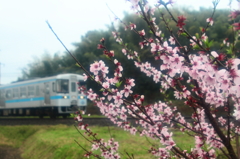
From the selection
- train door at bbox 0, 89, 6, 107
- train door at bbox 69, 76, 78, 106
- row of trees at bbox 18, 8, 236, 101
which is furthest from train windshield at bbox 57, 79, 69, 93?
train door at bbox 0, 89, 6, 107

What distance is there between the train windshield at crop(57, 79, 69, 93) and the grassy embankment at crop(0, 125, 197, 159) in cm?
275

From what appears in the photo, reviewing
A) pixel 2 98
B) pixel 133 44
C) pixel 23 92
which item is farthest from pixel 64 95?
pixel 2 98

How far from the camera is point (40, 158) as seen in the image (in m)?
6.22

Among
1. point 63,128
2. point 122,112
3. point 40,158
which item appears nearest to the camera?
point 122,112

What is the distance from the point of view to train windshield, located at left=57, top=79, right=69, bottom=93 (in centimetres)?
1243

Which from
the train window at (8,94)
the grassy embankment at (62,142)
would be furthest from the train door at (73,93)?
the train window at (8,94)

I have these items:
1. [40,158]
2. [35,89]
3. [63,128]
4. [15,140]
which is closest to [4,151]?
[15,140]

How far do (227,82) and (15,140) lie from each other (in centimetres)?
922

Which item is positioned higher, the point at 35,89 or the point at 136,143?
the point at 35,89

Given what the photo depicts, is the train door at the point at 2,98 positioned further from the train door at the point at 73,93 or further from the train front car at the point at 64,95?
the train door at the point at 73,93

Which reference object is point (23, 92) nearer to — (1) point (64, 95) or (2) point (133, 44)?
(1) point (64, 95)

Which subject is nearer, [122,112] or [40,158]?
[122,112]

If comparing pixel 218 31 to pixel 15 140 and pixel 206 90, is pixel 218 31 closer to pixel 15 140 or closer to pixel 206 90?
pixel 15 140

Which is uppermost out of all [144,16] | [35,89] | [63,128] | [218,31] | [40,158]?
[218,31]
